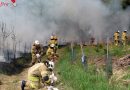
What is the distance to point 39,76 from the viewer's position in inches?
619

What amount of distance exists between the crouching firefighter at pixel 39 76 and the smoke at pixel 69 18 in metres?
14.9

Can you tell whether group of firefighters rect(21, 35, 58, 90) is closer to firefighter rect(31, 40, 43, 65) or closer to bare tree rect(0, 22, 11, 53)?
firefighter rect(31, 40, 43, 65)

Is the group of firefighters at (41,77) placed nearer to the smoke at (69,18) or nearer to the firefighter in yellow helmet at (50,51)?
the firefighter in yellow helmet at (50,51)

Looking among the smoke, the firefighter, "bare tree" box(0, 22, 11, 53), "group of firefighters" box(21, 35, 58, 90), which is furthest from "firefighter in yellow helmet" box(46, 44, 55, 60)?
the smoke

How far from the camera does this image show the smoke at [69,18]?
31.3 metres

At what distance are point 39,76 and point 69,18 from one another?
19.2 m

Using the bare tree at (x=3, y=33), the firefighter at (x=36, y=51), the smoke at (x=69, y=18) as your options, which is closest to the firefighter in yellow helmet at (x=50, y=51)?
the firefighter at (x=36, y=51)

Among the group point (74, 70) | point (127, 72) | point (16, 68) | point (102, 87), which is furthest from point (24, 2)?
point (102, 87)

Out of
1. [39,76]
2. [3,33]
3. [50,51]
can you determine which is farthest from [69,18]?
[39,76]

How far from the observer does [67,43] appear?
1256 inches

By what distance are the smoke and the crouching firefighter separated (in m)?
14.9

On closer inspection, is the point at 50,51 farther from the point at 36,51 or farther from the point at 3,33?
the point at 3,33

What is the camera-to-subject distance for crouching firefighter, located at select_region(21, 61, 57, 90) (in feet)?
48.8

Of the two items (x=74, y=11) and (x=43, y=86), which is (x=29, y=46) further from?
(x=43, y=86)
